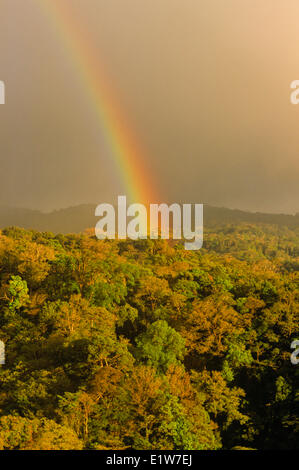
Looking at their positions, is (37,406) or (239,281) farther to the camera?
(239,281)

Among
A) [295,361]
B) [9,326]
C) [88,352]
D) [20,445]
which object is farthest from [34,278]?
[295,361]

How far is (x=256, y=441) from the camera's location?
71.2 feet

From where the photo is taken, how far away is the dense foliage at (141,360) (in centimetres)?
1719

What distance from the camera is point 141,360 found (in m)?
22.5

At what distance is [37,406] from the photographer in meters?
19.3

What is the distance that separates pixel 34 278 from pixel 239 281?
78.2ft

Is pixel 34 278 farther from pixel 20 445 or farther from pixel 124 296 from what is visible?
pixel 20 445

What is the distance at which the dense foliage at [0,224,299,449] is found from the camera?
17.2 metres
